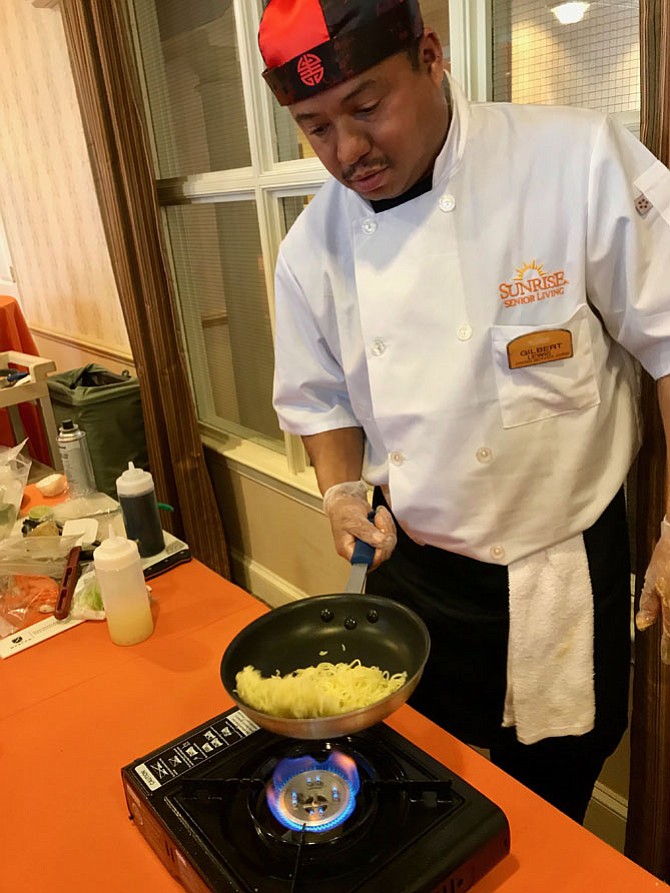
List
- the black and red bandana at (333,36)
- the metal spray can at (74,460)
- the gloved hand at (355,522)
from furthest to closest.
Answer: the metal spray can at (74,460) → the gloved hand at (355,522) → the black and red bandana at (333,36)

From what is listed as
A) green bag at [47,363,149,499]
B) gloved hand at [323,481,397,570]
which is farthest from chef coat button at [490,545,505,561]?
green bag at [47,363,149,499]

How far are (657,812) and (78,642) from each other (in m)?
1.06

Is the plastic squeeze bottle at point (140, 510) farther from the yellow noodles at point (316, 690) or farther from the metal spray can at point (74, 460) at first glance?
the yellow noodles at point (316, 690)

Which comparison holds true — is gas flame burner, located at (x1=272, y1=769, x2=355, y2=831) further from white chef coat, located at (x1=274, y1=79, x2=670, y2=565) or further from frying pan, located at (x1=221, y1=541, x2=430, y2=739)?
white chef coat, located at (x1=274, y1=79, x2=670, y2=565)

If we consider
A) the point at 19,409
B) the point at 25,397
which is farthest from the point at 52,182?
the point at 25,397

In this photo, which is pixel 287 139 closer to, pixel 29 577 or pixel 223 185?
pixel 223 185

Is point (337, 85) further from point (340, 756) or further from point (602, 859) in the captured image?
point (602, 859)

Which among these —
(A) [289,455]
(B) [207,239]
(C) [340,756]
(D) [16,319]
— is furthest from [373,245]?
(D) [16,319]

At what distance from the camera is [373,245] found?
1.09m

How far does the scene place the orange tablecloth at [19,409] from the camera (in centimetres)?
301

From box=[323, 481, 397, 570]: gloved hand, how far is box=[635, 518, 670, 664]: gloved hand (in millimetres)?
363

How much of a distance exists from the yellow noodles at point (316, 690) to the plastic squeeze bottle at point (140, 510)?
63 centimetres

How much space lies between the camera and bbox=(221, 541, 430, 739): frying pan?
3.05 feet

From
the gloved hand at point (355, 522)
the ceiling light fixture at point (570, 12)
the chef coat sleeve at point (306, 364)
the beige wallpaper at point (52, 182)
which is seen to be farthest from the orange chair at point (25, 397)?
the ceiling light fixture at point (570, 12)
